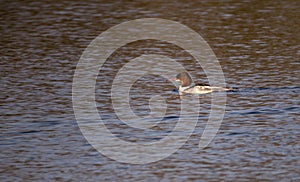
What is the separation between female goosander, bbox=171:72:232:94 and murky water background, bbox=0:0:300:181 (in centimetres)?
13

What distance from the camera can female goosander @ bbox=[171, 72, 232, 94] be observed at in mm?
10508

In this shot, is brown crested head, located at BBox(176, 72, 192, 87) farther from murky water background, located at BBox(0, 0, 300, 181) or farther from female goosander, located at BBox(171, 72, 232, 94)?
murky water background, located at BBox(0, 0, 300, 181)

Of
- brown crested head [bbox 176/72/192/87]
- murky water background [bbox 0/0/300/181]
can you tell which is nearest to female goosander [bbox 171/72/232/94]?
brown crested head [bbox 176/72/192/87]

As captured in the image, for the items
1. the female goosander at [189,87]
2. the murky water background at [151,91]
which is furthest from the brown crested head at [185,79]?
the murky water background at [151,91]

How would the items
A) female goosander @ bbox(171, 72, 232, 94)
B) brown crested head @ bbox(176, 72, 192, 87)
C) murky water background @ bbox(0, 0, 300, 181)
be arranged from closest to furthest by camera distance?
murky water background @ bbox(0, 0, 300, 181)
female goosander @ bbox(171, 72, 232, 94)
brown crested head @ bbox(176, 72, 192, 87)

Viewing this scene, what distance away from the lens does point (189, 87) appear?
10766mm

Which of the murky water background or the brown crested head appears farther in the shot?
the brown crested head

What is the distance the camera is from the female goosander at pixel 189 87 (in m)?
10.5

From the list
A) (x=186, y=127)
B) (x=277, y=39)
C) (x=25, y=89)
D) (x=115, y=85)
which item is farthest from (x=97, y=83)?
(x=277, y=39)

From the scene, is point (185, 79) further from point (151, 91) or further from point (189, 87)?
point (151, 91)

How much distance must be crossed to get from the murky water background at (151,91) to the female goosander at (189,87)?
0.43 feet

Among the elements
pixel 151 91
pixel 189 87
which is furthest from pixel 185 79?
pixel 151 91

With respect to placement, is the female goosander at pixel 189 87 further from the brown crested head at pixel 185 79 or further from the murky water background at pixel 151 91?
the murky water background at pixel 151 91

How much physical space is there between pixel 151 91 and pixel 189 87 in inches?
21.5
